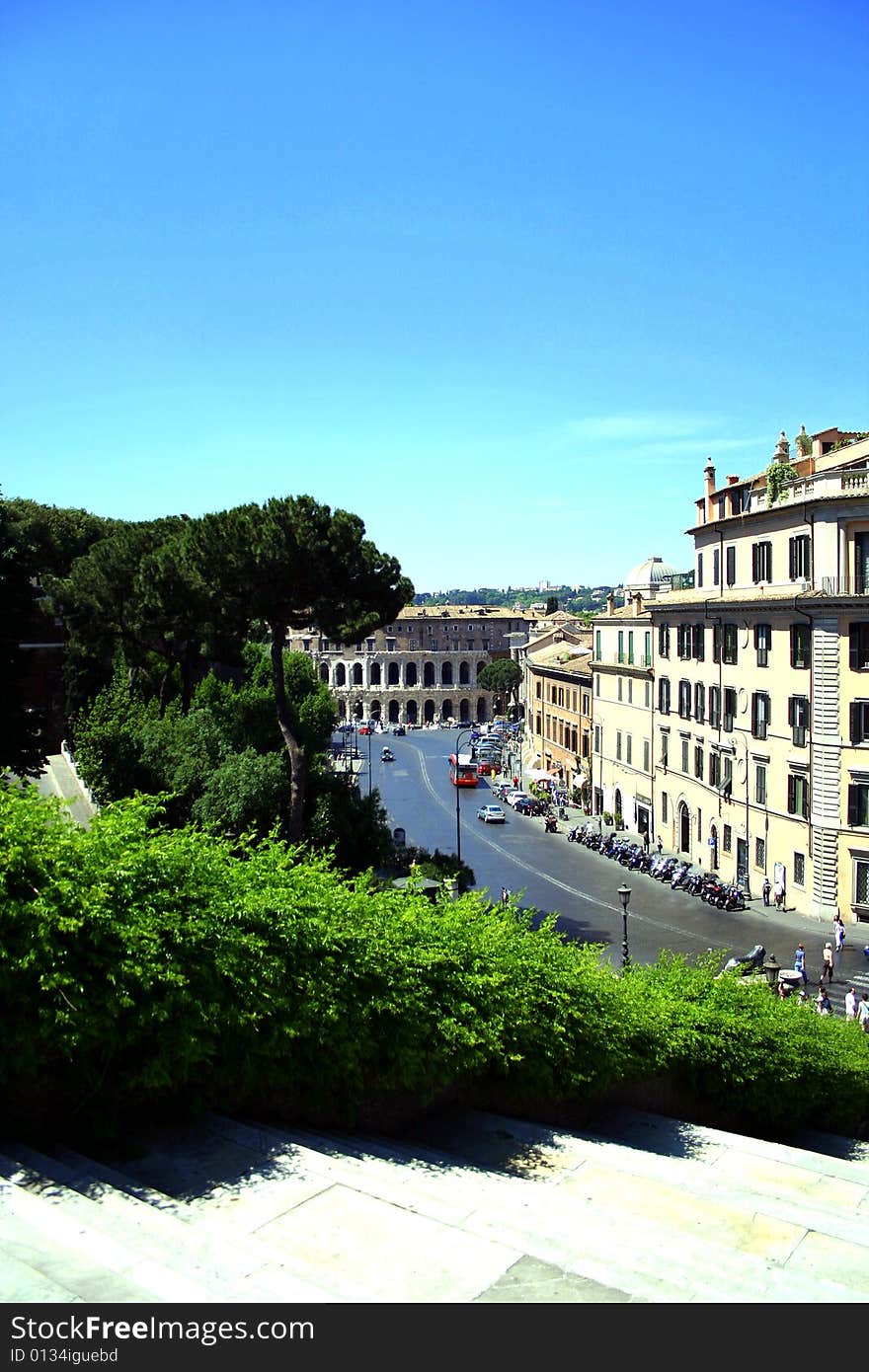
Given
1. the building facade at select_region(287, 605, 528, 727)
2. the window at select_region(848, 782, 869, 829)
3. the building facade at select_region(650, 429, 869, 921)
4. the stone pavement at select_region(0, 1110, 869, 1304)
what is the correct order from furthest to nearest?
1. the building facade at select_region(287, 605, 528, 727)
2. the building facade at select_region(650, 429, 869, 921)
3. the window at select_region(848, 782, 869, 829)
4. the stone pavement at select_region(0, 1110, 869, 1304)

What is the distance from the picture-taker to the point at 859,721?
30438 millimetres

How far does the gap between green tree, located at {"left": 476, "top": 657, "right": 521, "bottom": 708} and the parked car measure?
73907 millimetres

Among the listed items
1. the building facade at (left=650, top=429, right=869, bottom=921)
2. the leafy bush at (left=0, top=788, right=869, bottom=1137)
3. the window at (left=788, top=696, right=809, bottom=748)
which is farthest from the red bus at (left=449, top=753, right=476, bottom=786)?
the leafy bush at (left=0, top=788, right=869, bottom=1137)

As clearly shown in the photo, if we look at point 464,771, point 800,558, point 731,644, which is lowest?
point 464,771

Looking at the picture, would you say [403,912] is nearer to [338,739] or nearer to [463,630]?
[338,739]

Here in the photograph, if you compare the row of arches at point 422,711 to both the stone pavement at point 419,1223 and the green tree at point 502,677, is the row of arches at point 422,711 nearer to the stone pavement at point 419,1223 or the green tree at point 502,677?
the green tree at point 502,677

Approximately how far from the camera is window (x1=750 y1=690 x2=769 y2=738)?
35.1 m

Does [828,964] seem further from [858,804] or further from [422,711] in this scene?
[422,711]

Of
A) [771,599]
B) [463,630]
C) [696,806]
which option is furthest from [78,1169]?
[463,630]

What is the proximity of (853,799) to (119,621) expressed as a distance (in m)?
26.5

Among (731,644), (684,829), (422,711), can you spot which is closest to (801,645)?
(731,644)

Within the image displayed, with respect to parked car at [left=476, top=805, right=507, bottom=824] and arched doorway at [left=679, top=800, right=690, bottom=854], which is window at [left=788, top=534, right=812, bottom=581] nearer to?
arched doorway at [left=679, top=800, right=690, bottom=854]

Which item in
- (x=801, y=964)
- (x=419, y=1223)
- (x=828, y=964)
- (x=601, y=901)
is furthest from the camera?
(x=601, y=901)

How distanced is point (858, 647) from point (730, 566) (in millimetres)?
8503
